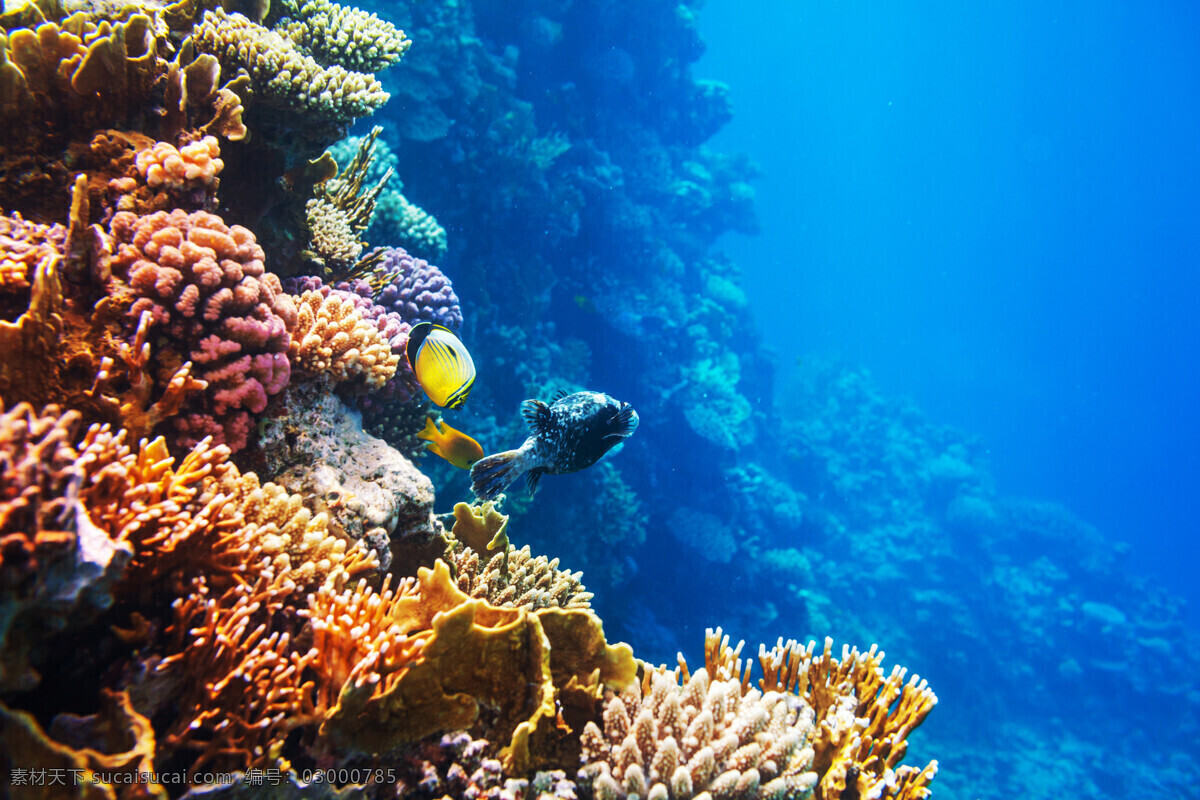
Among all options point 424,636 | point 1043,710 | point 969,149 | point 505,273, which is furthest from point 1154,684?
point 969,149

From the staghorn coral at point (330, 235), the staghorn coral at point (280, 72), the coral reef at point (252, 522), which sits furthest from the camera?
the staghorn coral at point (330, 235)

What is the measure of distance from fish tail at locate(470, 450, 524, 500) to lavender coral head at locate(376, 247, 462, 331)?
2435mm

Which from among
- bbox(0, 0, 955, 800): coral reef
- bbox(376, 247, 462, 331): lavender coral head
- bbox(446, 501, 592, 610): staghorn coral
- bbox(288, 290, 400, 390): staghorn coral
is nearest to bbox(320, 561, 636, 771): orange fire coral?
bbox(0, 0, 955, 800): coral reef

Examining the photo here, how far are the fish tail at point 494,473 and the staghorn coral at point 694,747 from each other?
123 centimetres

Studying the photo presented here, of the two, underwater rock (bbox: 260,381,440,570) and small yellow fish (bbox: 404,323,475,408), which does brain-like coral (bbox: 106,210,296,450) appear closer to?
underwater rock (bbox: 260,381,440,570)

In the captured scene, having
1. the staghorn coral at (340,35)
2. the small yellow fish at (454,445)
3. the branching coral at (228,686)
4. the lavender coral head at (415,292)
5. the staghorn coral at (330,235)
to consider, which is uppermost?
the staghorn coral at (340,35)

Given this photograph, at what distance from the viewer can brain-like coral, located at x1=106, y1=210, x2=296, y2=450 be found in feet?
7.52

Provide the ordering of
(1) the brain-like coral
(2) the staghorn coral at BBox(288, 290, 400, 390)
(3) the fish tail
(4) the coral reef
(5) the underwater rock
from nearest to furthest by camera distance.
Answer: (4) the coral reef < (1) the brain-like coral < (5) the underwater rock < (3) the fish tail < (2) the staghorn coral at BBox(288, 290, 400, 390)

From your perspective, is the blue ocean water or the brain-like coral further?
the blue ocean water

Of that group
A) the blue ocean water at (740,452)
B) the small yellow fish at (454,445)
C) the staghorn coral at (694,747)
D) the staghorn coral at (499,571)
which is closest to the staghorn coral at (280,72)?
the small yellow fish at (454,445)

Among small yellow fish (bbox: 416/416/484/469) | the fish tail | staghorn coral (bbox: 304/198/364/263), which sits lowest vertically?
the fish tail

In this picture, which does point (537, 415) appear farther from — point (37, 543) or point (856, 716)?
point (856, 716)

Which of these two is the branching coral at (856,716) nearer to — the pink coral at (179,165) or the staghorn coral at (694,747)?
the staghorn coral at (694,747)

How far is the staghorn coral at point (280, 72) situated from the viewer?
3184 mm
